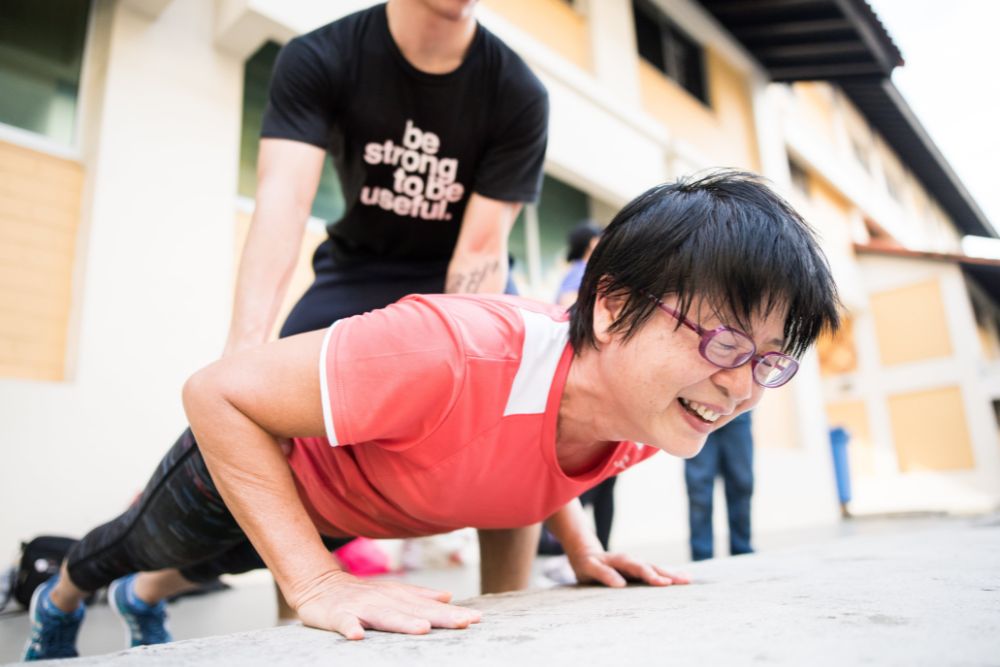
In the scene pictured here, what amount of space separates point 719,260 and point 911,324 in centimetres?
1254

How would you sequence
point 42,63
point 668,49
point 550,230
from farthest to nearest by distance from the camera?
point 668,49
point 550,230
point 42,63

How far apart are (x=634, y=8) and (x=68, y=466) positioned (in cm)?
718

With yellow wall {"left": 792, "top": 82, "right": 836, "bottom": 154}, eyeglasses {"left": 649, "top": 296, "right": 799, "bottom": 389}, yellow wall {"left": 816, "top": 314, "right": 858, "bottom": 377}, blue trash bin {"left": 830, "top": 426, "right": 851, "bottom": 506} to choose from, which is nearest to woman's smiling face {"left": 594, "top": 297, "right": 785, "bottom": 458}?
eyeglasses {"left": 649, "top": 296, "right": 799, "bottom": 389}

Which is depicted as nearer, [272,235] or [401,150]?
[272,235]

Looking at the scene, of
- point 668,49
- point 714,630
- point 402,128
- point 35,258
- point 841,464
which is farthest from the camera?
point 841,464

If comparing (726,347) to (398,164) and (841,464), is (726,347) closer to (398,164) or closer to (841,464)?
(398,164)

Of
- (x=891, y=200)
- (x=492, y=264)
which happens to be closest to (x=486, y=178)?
(x=492, y=264)

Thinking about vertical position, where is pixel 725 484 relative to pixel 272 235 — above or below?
below

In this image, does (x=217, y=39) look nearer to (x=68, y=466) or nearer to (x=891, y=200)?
(x=68, y=466)

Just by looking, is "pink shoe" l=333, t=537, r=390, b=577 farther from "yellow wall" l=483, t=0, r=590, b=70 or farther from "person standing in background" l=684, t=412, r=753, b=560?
"yellow wall" l=483, t=0, r=590, b=70

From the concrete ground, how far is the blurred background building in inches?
A: 105

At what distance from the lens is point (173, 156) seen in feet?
11.9

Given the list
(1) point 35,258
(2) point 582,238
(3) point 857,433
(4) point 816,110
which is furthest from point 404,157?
(3) point 857,433

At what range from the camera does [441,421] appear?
46.1 inches
